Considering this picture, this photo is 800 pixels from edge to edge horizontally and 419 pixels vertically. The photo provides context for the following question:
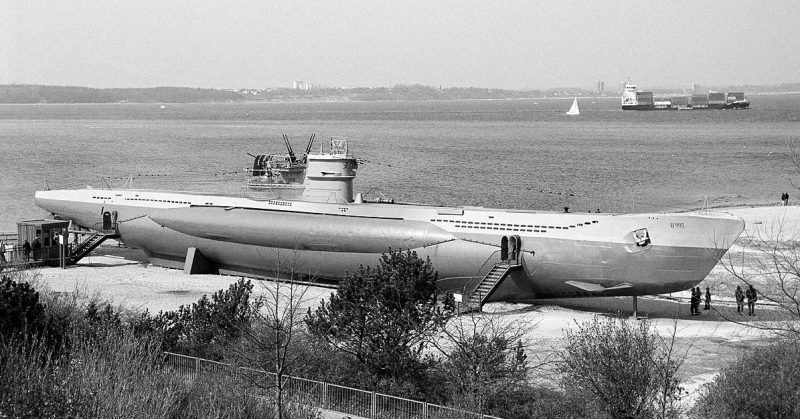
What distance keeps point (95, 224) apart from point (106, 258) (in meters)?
1.86

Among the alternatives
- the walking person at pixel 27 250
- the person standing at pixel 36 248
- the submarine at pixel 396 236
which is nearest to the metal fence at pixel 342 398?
the submarine at pixel 396 236

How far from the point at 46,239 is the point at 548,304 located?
80.7 ft

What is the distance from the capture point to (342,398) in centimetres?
2147

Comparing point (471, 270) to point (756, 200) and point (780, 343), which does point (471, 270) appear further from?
point (756, 200)

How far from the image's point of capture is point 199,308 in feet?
82.5

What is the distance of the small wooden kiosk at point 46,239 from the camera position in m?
44.5

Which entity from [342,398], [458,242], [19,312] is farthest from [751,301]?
[19,312]

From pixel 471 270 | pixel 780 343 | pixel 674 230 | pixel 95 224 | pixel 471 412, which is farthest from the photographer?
pixel 95 224

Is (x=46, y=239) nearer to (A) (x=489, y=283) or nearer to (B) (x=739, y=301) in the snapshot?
(A) (x=489, y=283)

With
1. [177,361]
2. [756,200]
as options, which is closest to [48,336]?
[177,361]

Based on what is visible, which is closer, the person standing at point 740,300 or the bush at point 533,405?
the bush at point 533,405

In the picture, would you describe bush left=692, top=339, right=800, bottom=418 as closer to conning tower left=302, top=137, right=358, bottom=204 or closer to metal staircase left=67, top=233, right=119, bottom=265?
conning tower left=302, top=137, right=358, bottom=204

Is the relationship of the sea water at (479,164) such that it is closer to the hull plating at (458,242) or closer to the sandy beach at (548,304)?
the hull plating at (458,242)

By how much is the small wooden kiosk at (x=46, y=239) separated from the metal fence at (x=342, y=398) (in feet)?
81.0
